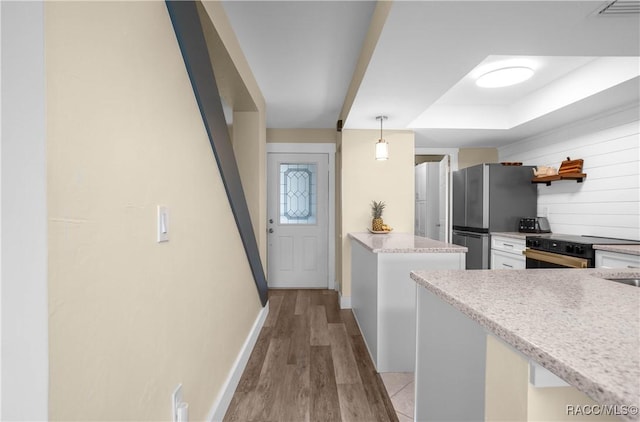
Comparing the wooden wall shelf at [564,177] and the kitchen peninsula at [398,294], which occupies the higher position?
the wooden wall shelf at [564,177]

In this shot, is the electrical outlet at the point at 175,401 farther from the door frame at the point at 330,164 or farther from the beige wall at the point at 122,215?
the door frame at the point at 330,164

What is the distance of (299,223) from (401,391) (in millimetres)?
2919

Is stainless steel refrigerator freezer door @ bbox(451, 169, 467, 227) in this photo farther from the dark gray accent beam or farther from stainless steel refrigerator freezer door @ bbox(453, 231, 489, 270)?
the dark gray accent beam

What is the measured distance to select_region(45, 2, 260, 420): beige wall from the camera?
667mm

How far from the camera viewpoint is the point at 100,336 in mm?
798

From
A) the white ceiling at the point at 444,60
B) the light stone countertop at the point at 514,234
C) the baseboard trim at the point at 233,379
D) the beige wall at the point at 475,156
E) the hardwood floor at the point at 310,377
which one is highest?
the white ceiling at the point at 444,60

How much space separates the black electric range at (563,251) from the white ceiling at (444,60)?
1.21 m

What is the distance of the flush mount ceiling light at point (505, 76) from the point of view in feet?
8.73

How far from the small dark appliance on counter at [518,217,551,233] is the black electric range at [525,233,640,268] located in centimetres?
54

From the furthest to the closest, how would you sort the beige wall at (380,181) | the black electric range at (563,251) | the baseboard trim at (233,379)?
the beige wall at (380,181) < the black electric range at (563,251) < the baseboard trim at (233,379)

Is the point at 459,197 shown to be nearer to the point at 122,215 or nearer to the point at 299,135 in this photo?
the point at 299,135

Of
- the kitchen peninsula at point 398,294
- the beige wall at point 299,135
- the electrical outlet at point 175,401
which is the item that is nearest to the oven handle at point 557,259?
the kitchen peninsula at point 398,294

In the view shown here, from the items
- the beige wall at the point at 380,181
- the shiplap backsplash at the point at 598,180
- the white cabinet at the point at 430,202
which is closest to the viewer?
the shiplap backsplash at the point at 598,180

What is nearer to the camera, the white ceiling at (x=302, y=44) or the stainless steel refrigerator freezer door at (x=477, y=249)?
the white ceiling at (x=302, y=44)
